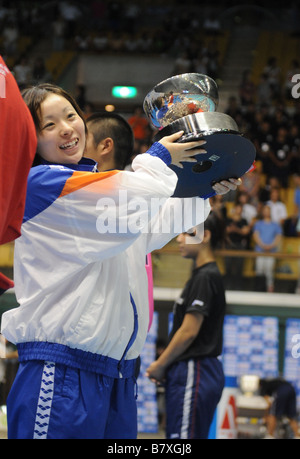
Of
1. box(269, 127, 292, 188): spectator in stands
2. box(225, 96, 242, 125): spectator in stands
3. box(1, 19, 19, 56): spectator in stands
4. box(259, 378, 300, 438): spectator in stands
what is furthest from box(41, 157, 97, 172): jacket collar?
box(1, 19, 19, 56): spectator in stands

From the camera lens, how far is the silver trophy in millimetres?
2291

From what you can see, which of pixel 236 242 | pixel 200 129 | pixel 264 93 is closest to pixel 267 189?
pixel 236 242

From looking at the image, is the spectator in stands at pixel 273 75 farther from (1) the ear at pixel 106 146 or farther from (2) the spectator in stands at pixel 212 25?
(1) the ear at pixel 106 146

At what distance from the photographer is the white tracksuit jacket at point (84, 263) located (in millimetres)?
2127

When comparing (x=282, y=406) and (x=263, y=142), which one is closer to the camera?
(x=282, y=406)

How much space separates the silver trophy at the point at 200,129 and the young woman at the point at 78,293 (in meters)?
0.07

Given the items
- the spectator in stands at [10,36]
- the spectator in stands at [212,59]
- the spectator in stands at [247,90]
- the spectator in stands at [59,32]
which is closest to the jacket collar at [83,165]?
the spectator in stands at [247,90]

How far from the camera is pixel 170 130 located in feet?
7.73

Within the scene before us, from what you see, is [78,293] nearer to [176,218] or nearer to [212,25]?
[176,218]

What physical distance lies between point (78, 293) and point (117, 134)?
3.46 ft

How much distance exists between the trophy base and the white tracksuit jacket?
0.16 meters

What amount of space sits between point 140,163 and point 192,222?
1.60 ft

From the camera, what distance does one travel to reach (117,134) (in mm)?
3064
